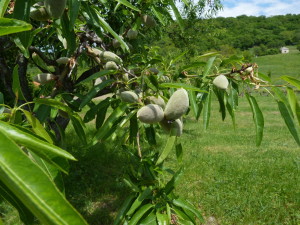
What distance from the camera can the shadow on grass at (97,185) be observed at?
2.79 metres

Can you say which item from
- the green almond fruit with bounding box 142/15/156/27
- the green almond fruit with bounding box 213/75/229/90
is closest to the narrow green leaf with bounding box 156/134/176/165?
the green almond fruit with bounding box 213/75/229/90

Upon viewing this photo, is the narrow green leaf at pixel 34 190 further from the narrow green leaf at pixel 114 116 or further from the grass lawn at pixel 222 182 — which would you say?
the grass lawn at pixel 222 182

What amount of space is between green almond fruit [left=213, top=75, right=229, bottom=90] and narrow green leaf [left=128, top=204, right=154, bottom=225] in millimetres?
618

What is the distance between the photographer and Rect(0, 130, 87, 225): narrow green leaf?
28 cm

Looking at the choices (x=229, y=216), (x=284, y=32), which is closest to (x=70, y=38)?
(x=229, y=216)

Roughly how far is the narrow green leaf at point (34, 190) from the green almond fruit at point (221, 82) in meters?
0.89

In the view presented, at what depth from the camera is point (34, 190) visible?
0.28 m

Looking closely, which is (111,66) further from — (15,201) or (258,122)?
(15,201)

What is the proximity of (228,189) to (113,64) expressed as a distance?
8.16 feet

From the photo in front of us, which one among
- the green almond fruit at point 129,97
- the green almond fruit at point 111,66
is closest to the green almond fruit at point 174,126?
the green almond fruit at point 129,97

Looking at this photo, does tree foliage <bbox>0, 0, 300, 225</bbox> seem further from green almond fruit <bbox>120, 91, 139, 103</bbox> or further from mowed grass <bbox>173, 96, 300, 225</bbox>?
mowed grass <bbox>173, 96, 300, 225</bbox>

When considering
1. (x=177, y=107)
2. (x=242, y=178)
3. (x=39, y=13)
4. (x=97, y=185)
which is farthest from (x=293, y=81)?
(x=97, y=185)

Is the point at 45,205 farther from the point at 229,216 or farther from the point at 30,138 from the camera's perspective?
the point at 229,216

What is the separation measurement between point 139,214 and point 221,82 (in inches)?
26.1
